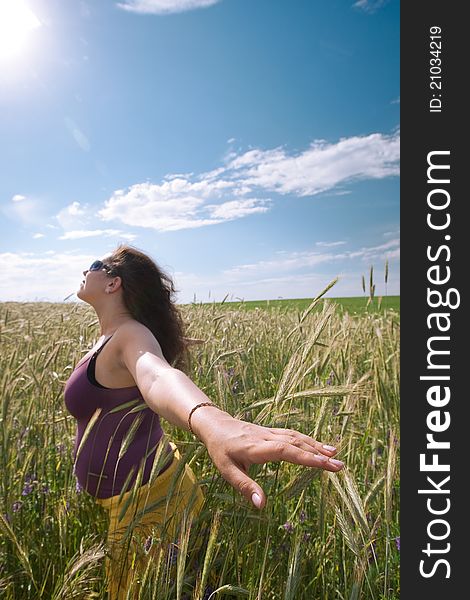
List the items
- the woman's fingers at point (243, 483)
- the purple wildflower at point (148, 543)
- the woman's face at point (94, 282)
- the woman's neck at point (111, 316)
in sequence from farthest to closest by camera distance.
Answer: the woman's face at point (94, 282) → the woman's neck at point (111, 316) → the purple wildflower at point (148, 543) → the woman's fingers at point (243, 483)

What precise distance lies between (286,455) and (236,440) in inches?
4.2

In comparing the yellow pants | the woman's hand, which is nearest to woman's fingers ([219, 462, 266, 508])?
the woman's hand

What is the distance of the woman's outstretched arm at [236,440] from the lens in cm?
93

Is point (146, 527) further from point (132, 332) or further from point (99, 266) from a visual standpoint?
point (99, 266)

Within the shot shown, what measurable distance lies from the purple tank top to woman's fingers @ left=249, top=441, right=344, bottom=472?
1.01 meters

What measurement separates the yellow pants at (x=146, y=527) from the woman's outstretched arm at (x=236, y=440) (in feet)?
0.57

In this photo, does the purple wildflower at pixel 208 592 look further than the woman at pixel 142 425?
Yes

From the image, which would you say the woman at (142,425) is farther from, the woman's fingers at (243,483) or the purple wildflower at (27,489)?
the purple wildflower at (27,489)

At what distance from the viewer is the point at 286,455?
0.92 m

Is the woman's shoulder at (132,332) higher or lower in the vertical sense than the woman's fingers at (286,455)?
higher

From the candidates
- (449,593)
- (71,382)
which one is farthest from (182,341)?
(449,593)

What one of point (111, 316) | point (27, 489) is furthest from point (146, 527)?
point (111, 316)

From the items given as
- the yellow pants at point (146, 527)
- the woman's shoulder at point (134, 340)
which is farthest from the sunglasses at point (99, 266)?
the yellow pants at point (146, 527)

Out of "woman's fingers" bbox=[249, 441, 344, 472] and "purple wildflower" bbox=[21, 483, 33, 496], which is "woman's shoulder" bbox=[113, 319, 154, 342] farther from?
"woman's fingers" bbox=[249, 441, 344, 472]
